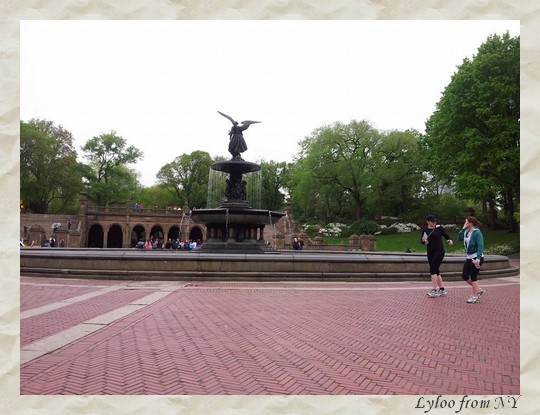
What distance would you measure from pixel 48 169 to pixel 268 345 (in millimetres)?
58592

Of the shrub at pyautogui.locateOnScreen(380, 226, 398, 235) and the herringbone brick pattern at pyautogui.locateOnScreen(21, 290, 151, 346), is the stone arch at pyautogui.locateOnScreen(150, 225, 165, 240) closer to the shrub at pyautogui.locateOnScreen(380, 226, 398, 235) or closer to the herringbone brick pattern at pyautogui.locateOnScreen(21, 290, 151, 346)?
the shrub at pyautogui.locateOnScreen(380, 226, 398, 235)

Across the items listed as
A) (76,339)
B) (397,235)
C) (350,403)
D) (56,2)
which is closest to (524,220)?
(350,403)

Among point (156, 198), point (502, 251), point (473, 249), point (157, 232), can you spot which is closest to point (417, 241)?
point (502, 251)

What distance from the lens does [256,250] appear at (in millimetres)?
19609

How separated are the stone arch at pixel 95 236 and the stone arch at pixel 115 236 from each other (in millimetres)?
1087

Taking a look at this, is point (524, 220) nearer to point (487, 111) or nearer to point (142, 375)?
point (142, 375)

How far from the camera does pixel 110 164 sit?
69062mm

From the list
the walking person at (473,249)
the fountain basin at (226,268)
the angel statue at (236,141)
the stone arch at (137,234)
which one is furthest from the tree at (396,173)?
the walking person at (473,249)

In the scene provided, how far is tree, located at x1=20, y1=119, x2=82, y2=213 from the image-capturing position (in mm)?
53844

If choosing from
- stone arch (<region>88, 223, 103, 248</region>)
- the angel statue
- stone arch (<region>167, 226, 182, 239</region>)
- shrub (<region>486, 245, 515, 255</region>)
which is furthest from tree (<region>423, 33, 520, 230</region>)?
stone arch (<region>88, 223, 103, 248</region>)

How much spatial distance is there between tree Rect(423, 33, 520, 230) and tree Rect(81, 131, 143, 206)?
1974 inches

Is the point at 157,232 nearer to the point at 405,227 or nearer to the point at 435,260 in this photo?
the point at 405,227

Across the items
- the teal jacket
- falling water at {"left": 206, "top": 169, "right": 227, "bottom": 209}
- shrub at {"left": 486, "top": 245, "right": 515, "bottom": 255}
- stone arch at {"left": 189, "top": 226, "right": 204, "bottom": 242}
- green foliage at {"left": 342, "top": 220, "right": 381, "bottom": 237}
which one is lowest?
stone arch at {"left": 189, "top": 226, "right": 204, "bottom": 242}

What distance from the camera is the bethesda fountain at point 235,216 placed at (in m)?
19.4
